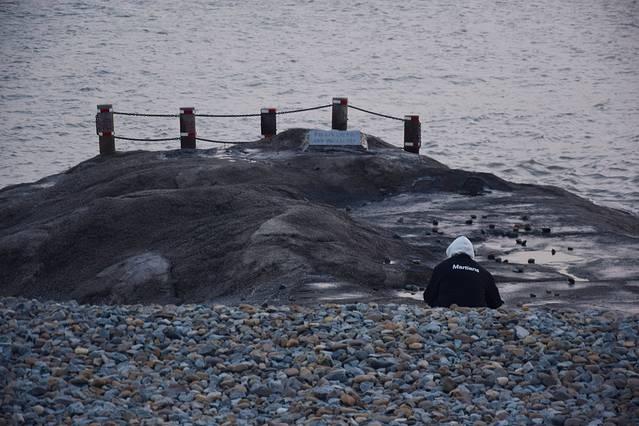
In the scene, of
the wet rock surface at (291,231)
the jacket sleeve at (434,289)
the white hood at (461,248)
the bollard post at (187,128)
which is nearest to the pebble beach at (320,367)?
the jacket sleeve at (434,289)

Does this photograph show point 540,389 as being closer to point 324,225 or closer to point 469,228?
point 324,225

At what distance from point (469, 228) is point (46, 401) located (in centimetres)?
951

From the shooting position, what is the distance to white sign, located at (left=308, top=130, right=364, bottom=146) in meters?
20.6

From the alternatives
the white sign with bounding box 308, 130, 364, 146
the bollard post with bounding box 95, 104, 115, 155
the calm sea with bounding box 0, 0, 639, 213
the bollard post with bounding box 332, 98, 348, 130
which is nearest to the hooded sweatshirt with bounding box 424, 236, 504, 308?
the white sign with bounding box 308, 130, 364, 146

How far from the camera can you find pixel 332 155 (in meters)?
20.1

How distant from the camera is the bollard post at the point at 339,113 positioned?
22.3 m

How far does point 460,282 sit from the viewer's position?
35.9 feet

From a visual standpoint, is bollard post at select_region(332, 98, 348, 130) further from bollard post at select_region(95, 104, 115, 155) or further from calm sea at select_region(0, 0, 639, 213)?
calm sea at select_region(0, 0, 639, 213)

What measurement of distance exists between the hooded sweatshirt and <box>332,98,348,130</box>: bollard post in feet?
38.0

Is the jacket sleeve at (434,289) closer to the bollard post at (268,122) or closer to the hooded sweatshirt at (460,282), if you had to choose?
the hooded sweatshirt at (460,282)

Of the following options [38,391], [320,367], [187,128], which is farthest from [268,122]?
[38,391]

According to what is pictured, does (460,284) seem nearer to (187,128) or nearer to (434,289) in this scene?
(434,289)

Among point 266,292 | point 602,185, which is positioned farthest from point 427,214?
point 602,185

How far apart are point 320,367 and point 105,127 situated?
44.4 feet
